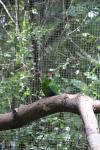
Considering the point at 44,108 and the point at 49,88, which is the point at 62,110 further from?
the point at 49,88

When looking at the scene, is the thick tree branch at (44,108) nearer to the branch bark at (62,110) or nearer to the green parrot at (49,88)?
the branch bark at (62,110)

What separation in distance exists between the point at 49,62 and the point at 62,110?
0.78 m

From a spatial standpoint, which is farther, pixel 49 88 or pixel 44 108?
pixel 49 88

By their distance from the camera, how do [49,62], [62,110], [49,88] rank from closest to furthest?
[62,110] → [49,88] → [49,62]

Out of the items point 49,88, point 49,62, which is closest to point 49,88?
point 49,88

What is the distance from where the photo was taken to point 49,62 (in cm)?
181

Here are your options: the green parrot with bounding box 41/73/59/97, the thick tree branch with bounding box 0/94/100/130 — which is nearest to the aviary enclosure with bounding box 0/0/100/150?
the green parrot with bounding box 41/73/59/97

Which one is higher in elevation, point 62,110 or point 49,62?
point 49,62

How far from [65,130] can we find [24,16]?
65cm

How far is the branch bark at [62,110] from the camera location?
84 cm

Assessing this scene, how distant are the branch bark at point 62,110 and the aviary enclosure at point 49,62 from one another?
0.60m

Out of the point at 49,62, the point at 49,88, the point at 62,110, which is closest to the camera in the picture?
the point at 62,110

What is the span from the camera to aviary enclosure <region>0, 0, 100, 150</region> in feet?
5.70

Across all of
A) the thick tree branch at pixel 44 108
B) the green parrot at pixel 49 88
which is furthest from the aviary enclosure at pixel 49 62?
the thick tree branch at pixel 44 108
